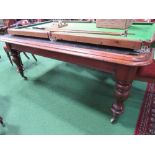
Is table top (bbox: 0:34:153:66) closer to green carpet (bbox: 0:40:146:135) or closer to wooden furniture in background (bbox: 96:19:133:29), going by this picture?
wooden furniture in background (bbox: 96:19:133:29)

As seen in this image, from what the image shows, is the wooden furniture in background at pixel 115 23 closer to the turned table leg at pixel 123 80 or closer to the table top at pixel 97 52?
the table top at pixel 97 52

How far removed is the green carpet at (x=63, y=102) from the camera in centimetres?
153

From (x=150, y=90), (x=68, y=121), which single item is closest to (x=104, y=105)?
(x=68, y=121)

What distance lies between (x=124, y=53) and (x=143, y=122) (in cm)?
85

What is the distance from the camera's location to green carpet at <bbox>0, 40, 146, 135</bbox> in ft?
5.01

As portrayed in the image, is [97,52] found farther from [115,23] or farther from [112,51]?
[115,23]

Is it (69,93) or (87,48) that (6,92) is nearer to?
(69,93)

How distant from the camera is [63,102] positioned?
6.11ft

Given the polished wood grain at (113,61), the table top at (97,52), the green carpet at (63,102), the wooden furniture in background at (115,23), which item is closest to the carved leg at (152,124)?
the green carpet at (63,102)

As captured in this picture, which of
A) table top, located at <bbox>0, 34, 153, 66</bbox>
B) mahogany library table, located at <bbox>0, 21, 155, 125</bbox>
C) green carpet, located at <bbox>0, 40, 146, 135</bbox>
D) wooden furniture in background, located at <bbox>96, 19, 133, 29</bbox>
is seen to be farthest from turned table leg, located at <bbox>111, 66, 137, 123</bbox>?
wooden furniture in background, located at <bbox>96, 19, 133, 29</bbox>

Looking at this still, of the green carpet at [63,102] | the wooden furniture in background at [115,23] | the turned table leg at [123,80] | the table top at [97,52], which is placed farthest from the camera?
the green carpet at [63,102]

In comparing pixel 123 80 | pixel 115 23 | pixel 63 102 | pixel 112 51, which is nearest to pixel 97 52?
pixel 112 51

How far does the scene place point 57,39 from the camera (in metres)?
1.47
